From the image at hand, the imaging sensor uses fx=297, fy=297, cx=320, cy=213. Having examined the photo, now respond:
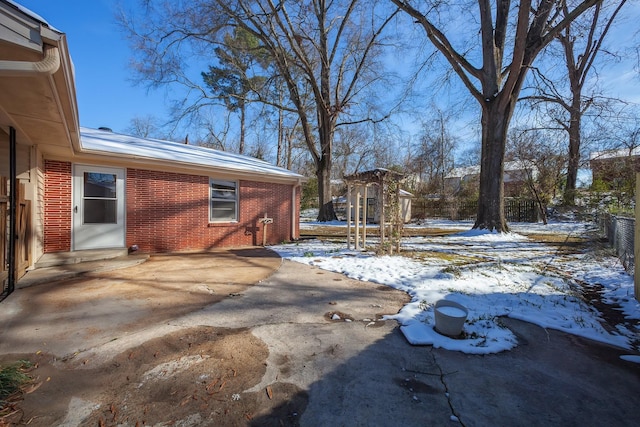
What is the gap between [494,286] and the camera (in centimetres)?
487

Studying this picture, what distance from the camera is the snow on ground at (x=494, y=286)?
319 centimetres

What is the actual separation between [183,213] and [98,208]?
193 cm

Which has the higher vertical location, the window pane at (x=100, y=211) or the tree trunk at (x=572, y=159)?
the tree trunk at (x=572, y=159)

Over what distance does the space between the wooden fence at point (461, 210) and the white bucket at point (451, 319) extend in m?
22.6

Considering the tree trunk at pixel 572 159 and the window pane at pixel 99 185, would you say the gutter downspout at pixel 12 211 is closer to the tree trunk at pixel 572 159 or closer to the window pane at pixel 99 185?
the window pane at pixel 99 185

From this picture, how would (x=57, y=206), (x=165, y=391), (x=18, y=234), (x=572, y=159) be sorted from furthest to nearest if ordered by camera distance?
(x=572, y=159) < (x=57, y=206) < (x=18, y=234) < (x=165, y=391)

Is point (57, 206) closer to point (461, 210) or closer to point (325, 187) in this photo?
point (325, 187)

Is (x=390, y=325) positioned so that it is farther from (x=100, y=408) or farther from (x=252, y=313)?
(x=100, y=408)

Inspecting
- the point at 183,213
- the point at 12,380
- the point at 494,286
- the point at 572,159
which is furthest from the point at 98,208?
the point at 572,159

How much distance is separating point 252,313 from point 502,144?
1297 centimetres

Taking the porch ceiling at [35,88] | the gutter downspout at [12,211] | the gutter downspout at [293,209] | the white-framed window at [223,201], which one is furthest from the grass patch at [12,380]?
the gutter downspout at [293,209]

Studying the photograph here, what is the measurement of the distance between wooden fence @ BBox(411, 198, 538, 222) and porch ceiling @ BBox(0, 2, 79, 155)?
24.1 meters

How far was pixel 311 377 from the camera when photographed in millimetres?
2352

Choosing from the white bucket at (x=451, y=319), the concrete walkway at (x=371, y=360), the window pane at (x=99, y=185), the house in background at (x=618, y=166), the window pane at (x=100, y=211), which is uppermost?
the house in background at (x=618, y=166)
